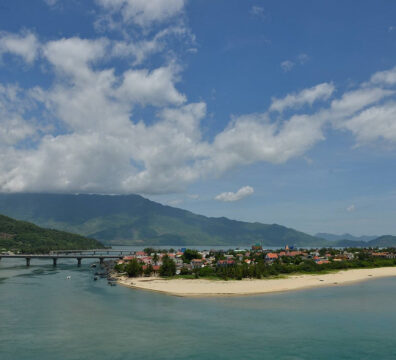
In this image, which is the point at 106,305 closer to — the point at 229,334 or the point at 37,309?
the point at 37,309

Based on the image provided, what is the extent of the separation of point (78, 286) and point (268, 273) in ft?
214

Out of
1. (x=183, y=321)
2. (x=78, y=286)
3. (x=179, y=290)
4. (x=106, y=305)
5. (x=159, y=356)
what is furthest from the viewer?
(x=78, y=286)

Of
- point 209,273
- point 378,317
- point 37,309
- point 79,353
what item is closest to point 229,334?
point 79,353

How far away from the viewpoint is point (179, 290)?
9644cm

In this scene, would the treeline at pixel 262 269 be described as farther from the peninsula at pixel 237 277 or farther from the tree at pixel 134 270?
the tree at pixel 134 270

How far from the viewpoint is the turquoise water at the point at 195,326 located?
47.5m

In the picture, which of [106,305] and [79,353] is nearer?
[79,353]

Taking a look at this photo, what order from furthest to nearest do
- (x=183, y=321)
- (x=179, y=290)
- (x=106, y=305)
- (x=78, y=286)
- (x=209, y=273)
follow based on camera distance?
1. (x=209, y=273)
2. (x=78, y=286)
3. (x=179, y=290)
4. (x=106, y=305)
5. (x=183, y=321)

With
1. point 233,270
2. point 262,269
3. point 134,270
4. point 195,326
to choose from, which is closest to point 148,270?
point 134,270

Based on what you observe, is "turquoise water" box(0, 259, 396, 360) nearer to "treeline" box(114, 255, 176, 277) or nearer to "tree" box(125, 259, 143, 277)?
"treeline" box(114, 255, 176, 277)

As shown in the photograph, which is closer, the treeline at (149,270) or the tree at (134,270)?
the treeline at (149,270)

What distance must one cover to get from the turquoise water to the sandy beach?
6981 mm

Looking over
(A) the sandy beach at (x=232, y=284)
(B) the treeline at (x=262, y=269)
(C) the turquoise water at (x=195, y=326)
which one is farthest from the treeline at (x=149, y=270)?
(C) the turquoise water at (x=195, y=326)

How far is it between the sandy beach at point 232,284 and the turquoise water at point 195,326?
6.98 m
